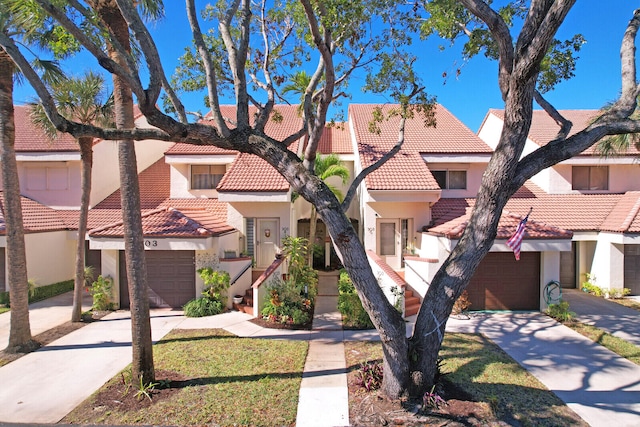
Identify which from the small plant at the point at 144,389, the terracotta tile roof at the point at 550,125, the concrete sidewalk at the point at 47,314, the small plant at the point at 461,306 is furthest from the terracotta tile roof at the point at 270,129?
the terracotta tile roof at the point at 550,125

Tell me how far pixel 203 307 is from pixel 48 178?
11708mm

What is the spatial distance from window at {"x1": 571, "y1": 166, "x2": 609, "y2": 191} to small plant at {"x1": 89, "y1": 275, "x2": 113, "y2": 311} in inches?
835

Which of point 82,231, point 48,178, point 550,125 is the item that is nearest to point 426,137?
point 550,125

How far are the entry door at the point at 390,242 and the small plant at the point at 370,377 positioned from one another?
857 cm

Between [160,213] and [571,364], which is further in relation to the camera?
[160,213]

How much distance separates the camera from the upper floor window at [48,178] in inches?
696

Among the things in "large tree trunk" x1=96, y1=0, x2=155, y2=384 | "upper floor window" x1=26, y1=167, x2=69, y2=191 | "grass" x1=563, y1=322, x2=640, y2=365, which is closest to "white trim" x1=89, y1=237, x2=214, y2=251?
"large tree trunk" x1=96, y1=0, x2=155, y2=384

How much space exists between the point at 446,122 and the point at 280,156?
16.6 metres

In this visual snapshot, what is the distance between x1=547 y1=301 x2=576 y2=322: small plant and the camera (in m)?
12.0

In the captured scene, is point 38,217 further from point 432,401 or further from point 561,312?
point 561,312

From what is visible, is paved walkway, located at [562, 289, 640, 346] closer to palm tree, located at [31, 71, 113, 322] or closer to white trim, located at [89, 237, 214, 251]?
white trim, located at [89, 237, 214, 251]

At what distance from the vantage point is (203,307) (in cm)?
1273

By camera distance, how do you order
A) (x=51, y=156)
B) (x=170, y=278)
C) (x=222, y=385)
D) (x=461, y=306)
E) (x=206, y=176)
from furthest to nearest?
(x=206, y=176)
(x=51, y=156)
(x=170, y=278)
(x=461, y=306)
(x=222, y=385)

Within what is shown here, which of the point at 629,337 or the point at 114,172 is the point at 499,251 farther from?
the point at 114,172
